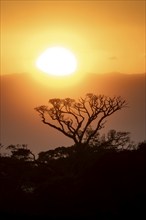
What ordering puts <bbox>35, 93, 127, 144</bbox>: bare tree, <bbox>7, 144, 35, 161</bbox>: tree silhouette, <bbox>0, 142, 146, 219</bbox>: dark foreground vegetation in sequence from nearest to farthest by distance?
<bbox>0, 142, 146, 219</bbox>: dark foreground vegetation
<bbox>7, 144, 35, 161</bbox>: tree silhouette
<bbox>35, 93, 127, 144</bbox>: bare tree

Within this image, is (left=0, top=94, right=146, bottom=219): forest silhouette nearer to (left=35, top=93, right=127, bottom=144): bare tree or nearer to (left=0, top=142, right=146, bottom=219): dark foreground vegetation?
(left=0, top=142, right=146, bottom=219): dark foreground vegetation

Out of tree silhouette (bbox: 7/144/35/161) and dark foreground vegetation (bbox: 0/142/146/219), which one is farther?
tree silhouette (bbox: 7/144/35/161)

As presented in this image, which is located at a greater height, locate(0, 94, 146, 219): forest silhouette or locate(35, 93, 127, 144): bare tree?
locate(35, 93, 127, 144): bare tree

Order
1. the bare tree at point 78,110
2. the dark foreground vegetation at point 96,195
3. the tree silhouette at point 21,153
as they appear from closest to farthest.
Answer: the dark foreground vegetation at point 96,195 → the tree silhouette at point 21,153 → the bare tree at point 78,110

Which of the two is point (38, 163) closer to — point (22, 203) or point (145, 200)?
point (22, 203)

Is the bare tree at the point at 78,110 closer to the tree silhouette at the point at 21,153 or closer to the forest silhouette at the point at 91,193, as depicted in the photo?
the tree silhouette at the point at 21,153

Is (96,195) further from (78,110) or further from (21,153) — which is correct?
(78,110)

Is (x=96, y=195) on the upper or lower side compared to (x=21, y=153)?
A: lower

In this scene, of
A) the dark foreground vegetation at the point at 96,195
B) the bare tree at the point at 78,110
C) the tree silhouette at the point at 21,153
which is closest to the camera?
the dark foreground vegetation at the point at 96,195

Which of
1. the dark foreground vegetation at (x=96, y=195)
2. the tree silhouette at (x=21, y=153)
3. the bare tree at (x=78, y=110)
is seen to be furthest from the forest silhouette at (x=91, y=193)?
the bare tree at (x=78, y=110)

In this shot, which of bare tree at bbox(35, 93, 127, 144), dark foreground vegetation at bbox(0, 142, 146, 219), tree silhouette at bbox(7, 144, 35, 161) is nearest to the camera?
dark foreground vegetation at bbox(0, 142, 146, 219)

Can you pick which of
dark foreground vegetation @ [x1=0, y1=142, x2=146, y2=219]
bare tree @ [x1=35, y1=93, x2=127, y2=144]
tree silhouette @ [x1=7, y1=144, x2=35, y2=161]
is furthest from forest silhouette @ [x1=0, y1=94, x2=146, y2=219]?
bare tree @ [x1=35, y1=93, x2=127, y2=144]

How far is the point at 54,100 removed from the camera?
76.8 m

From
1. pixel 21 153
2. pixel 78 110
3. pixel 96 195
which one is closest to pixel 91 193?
pixel 96 195
